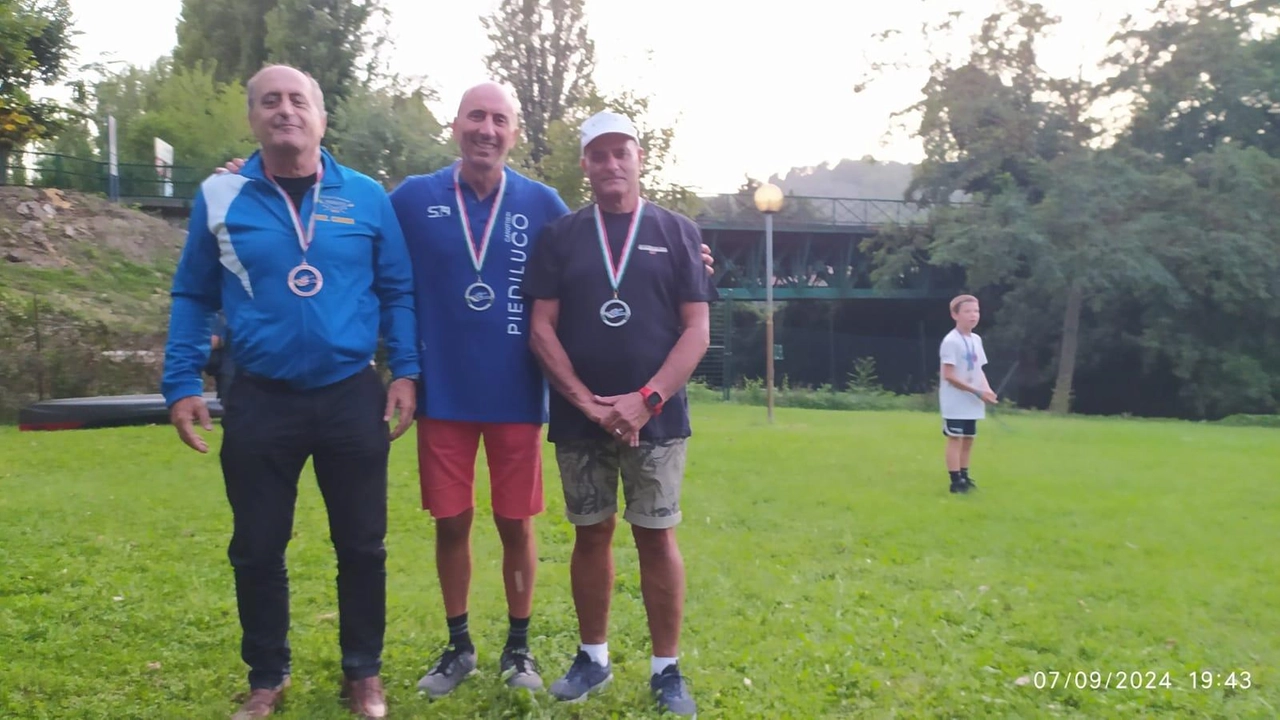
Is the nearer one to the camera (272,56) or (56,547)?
(56,547)

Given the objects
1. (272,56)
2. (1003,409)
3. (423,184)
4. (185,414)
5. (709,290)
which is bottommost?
(1003,409)

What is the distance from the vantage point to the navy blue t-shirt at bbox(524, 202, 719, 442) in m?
3.43

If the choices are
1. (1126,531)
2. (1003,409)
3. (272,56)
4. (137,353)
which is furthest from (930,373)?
(1126,531)

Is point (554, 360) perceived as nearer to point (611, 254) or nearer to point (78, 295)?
point (611, 254)

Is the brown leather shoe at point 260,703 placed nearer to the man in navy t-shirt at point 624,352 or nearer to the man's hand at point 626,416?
the man in navy t-shirt at point 624,352

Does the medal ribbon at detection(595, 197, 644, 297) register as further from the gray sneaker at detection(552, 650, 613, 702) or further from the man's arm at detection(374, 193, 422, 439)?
the gray sneaker at detection(552, 650, 613, 702)

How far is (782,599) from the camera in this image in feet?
16.5

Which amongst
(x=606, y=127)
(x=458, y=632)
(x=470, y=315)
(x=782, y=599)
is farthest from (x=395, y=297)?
(x=782, y=599)

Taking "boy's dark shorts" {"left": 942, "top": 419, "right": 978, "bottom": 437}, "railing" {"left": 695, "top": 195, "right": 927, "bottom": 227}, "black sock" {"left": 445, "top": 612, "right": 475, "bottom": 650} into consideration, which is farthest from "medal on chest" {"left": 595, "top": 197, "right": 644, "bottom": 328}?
"railing" {"left": 695, "top": 195, "right": 927, "bottom": 227}

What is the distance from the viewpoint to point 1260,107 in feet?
93.1

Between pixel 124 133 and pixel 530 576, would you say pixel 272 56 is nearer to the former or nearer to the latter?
pixel 124 133

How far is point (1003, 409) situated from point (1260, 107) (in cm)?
1296

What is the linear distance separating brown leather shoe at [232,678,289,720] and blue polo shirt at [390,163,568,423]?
3.58ft

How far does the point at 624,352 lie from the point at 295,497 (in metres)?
1.22
